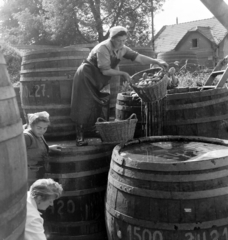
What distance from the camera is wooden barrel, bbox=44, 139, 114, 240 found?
10.9ft

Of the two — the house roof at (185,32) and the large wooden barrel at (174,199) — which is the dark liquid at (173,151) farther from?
the house roof at (185,32)

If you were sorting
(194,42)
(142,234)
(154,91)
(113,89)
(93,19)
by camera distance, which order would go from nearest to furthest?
(142,234), (154,91), (113,89), (93,19), (194,42)

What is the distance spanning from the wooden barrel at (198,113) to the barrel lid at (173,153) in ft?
0.81

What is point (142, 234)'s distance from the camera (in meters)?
2.52

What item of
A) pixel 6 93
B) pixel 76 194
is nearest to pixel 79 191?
pixel 76 194

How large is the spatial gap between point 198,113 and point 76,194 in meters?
1.47

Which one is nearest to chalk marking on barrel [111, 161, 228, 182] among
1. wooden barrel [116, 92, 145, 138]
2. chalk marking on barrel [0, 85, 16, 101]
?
chalk marking on barrel [0, 85, 16, 101]

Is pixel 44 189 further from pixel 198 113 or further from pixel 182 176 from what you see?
pixel 198 113

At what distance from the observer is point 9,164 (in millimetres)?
1692

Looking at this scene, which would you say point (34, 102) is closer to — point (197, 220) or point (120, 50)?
point (120, 50)

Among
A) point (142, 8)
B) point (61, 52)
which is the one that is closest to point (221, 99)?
point (61, 52)

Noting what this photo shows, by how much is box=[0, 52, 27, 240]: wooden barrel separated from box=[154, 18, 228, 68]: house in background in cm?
2709

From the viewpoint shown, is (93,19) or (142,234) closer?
(142,234)

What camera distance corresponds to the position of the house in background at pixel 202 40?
3008 cm
